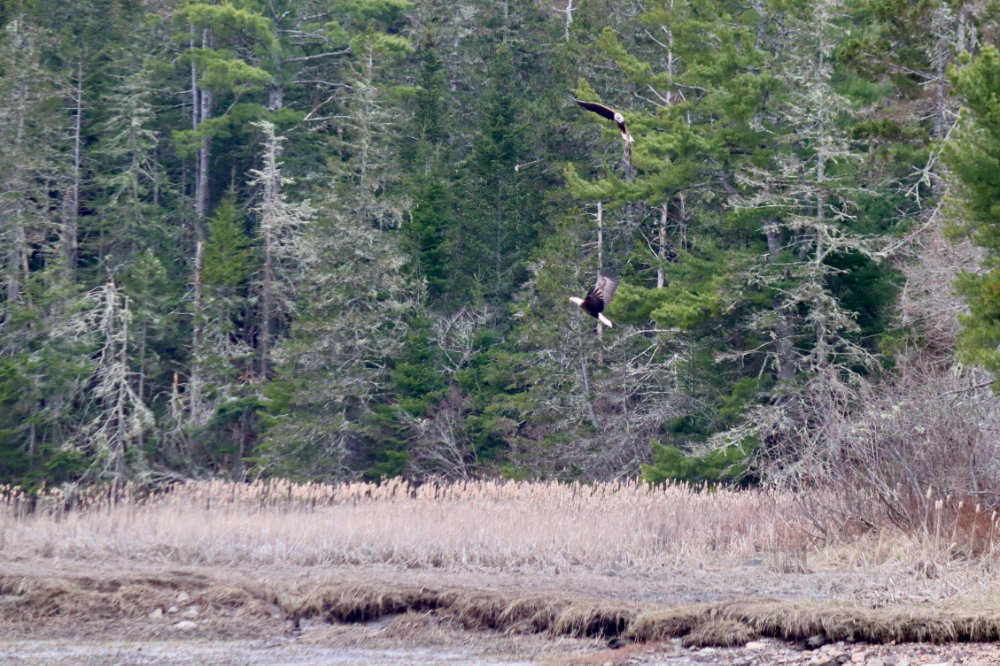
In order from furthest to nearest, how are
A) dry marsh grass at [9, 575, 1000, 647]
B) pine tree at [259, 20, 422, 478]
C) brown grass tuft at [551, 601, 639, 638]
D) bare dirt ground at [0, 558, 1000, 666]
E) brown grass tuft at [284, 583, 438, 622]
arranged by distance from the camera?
pine tree at [259, 20, 422, 478], brown grass tuft at [284, 583, 438, 622], brown grass tuft at [551, 601, 639, 638], bare dirt ground at [0, 558, 1000, 666], dry marsh grass at [9, 575, 1000, 647]

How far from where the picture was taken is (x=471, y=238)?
96.6 feet

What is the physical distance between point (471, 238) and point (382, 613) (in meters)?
21.7

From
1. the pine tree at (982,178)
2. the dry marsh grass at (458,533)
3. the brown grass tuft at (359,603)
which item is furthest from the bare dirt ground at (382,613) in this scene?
the pine tree at (982,178)

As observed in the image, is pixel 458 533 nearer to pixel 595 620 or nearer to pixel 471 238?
pixel 595 620

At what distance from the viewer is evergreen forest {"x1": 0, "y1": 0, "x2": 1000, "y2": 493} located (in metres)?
18.0

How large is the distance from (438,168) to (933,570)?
73.2 ft

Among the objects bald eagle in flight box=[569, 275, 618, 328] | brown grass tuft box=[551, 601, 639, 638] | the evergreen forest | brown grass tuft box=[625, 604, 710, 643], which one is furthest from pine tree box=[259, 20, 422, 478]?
brown grass tuft box=[625, 604, 710, 643]

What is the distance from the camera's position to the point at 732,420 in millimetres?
19578

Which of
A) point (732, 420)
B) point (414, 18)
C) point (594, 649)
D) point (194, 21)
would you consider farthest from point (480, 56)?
point (594, 649)

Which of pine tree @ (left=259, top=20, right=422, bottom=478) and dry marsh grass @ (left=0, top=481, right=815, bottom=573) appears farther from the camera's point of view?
pine tree @ (left=259, top=20, right=422, bottom=478)

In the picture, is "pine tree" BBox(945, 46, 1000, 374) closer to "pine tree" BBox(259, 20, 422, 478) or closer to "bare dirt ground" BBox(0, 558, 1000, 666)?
"bare dirt ground" BBox(0, 558, 1000, 666)

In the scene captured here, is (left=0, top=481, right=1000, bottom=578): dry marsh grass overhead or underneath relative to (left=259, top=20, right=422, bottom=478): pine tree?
underneath

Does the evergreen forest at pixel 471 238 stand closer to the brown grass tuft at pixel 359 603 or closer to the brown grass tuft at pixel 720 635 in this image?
the brown grass tuft at pixel 720 635

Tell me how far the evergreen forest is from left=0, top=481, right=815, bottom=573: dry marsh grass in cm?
222
